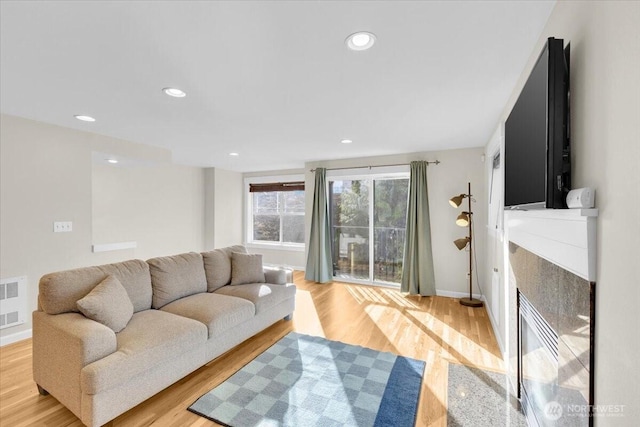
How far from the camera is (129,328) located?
210cm

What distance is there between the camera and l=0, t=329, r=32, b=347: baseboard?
Answer: 2.87 meters

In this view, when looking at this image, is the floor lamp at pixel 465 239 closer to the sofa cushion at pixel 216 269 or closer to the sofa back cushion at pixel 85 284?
the sofa cushion at pixel 216 269

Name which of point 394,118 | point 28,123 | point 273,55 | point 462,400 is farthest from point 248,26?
point 28,123

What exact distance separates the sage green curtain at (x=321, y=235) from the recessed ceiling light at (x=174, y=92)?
10.4 feet

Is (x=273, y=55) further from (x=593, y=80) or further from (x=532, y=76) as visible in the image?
(x=593, y=80)

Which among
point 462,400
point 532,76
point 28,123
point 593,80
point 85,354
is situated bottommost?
point 462,400

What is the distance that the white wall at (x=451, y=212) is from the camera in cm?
423

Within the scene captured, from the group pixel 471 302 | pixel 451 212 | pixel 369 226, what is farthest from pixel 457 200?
pixel 369 226

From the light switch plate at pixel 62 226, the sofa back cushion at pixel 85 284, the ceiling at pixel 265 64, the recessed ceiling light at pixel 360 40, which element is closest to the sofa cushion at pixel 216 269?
the sofa back cushion at pixel 85 284

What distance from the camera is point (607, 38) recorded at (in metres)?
0.89

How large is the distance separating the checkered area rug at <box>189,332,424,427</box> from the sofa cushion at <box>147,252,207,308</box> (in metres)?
0.99

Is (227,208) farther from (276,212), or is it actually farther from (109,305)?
(109,305)

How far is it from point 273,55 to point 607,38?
1547 millimetres

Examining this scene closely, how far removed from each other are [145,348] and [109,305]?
0.45 meters
